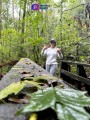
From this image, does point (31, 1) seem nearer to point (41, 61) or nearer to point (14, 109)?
point (41, 61)

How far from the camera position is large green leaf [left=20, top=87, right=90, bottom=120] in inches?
32.0

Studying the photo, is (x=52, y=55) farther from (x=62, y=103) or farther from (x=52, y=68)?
(x=62, y=103)

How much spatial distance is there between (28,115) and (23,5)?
13.8 m

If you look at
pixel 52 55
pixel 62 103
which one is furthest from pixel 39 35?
pixel 62 103

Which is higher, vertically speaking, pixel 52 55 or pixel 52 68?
pixel 52 55

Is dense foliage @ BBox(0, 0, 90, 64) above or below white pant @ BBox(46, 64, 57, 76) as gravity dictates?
above

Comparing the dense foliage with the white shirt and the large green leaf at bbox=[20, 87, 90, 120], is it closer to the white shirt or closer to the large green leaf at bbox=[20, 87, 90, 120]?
the white shirt

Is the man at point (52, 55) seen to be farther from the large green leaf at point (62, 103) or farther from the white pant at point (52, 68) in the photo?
the large green leaf at point (62, 103)

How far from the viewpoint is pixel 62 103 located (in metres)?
0.90

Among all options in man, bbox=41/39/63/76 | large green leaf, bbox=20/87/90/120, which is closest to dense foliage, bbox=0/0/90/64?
man, bbox=41/39/63/76

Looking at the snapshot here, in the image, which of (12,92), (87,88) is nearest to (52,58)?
(87,88)

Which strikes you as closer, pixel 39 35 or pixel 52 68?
pixel 52 68

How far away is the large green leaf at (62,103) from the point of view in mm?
812

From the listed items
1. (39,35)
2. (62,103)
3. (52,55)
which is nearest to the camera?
(62,103)
